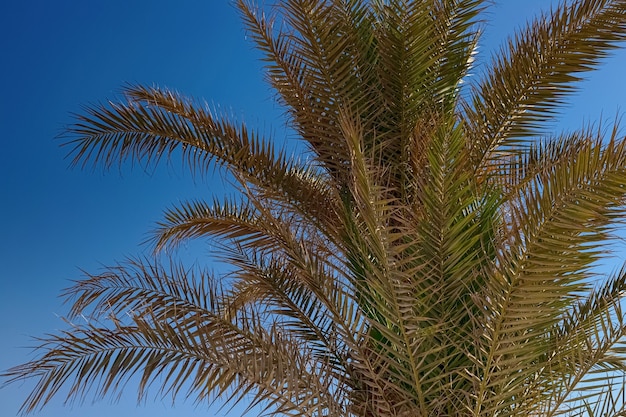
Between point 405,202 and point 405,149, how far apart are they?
1.62 ft

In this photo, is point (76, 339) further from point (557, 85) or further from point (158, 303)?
point (557, 85)

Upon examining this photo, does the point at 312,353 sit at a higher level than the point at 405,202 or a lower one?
lower

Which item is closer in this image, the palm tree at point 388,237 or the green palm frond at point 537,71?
the palm tree at point 388,237

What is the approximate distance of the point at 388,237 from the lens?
14.2ft

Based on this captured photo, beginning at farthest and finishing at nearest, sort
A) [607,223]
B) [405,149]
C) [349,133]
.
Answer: [405,149] → [607,223] → [349,133]

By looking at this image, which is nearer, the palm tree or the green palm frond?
the palm tree

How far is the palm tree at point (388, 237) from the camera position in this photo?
4477 millimetres

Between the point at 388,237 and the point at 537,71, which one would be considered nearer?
the point at 388,237

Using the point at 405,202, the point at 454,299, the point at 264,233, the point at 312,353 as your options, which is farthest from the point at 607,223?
the point at 264,233

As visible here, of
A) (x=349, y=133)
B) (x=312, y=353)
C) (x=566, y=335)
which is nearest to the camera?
(x=349, y=133)

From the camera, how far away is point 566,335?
17.8 ft

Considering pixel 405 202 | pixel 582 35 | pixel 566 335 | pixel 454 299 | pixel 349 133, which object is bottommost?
pixel 566 335

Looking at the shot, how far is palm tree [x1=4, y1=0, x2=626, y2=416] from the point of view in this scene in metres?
4.48

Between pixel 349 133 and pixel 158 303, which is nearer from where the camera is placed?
pixel 349 133
